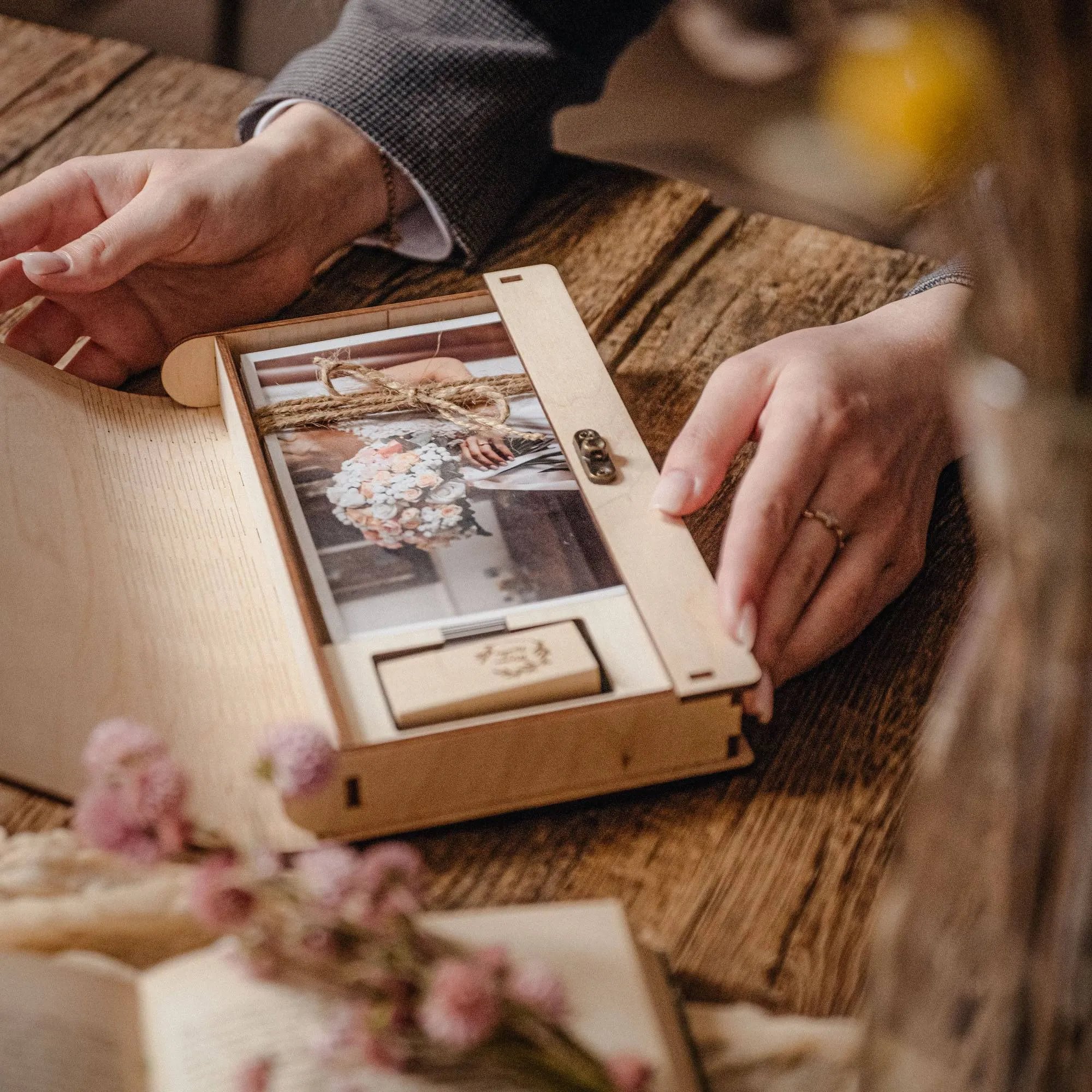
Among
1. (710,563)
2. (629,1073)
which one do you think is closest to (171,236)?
(710,563)

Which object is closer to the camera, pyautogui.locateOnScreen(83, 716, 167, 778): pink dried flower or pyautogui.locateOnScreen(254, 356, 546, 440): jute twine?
pyautogui.locateOnScreen(83, 716, 167, 778): pink dried flower

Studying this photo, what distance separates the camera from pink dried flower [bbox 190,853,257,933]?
0.39 m

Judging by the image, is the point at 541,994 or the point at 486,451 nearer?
the point at 541,994

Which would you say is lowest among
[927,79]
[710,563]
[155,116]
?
[710,563]

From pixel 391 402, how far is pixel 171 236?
0.24 meters

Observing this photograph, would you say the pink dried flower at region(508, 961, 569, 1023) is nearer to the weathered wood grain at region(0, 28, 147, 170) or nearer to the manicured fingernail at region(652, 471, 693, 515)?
the manicured fingernail at region(652, 471, 693, 515)

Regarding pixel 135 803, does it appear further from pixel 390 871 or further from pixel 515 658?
pixel 515 658

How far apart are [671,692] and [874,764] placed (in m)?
0.14

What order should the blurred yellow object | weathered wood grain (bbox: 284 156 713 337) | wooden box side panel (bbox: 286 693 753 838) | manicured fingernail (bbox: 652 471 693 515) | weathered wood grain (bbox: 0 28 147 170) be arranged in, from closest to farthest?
→ the blurred yellow object, wooden box side panel (bbox: 286 693 753 838), manicured fingernail (bbox: 652 471 693 515), weathered wood grain (bbox: 284 156 713 337), weathered wood grain (bbox: 0 28 147 170)

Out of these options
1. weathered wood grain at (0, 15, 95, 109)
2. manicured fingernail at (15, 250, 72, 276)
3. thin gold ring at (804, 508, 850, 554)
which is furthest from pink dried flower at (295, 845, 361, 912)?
weathered wood grain at (0, 15, 95, 109)

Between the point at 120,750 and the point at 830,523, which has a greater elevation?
the point at 120,750

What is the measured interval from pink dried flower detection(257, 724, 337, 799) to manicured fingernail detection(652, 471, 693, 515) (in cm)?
25

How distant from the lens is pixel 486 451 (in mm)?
669

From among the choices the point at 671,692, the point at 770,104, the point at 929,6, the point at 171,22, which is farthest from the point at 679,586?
the point at 770,104
